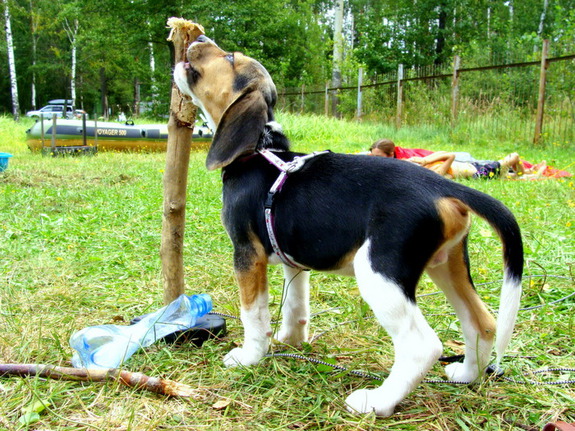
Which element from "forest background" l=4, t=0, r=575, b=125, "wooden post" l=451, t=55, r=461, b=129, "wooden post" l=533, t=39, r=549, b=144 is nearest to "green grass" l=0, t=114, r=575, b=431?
"wooden post" l=533, t=39, r=549, b=144

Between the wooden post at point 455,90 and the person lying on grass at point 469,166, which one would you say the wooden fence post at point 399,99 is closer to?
the wooden post at point 455,90

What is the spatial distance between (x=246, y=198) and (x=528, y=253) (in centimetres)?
291

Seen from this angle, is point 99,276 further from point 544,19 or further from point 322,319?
point 544,19

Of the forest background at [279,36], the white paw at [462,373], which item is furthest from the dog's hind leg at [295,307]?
the forest background at [279,36]

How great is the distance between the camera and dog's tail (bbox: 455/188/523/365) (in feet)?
7.65

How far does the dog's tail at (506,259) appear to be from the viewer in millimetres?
2332

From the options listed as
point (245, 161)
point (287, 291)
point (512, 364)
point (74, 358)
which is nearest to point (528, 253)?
point (512, 364)

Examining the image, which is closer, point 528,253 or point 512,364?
point 512,364

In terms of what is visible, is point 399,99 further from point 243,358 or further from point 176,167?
point 243,358

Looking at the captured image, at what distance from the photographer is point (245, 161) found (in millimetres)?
3033

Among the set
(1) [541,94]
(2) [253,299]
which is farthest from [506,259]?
(1) [541,94]

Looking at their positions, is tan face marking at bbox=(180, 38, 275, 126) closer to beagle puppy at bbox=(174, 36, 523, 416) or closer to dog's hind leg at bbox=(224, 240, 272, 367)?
beagle puppy at bbox=(174, 36, 523, 416)

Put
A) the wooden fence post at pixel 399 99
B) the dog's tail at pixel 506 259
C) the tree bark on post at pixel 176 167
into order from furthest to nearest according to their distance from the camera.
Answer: the wooden fence post at pixel 399 99, the tree bark on post at pixel 176 167, the dog's tail at pixel 506 259

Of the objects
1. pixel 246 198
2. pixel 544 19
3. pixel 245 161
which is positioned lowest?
pixel 246 198
